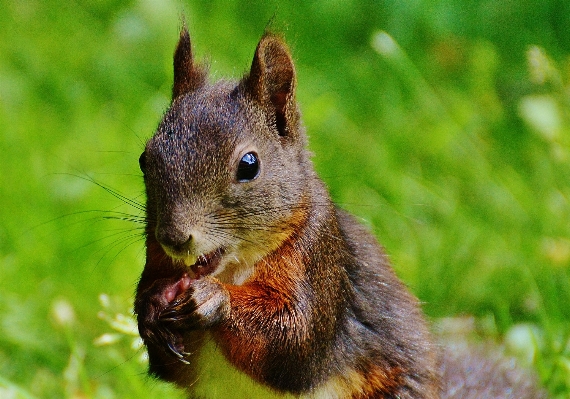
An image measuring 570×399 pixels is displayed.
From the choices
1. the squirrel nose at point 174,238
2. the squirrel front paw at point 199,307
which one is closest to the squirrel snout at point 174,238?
the squirrel nose at point 174,238

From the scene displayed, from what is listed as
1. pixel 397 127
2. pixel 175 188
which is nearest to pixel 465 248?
pixel 397 127

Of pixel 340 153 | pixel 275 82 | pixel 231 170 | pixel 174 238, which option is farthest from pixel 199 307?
pixel 340 153

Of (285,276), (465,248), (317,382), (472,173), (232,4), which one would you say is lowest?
(317,382)

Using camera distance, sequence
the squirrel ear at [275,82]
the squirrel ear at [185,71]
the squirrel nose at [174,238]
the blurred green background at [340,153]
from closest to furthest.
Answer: the squirrel nose at [174,238]
the squirrel ear at [275,82]
the squirrel ear at [185,71]
the blurred green background at [340,153]

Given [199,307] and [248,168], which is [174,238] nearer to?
[199,307]

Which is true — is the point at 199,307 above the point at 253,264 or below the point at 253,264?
below

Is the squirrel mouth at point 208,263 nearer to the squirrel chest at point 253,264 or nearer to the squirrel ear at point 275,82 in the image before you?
the squirrel chest at point 253,264

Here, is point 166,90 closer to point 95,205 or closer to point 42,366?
→ point 95,205
